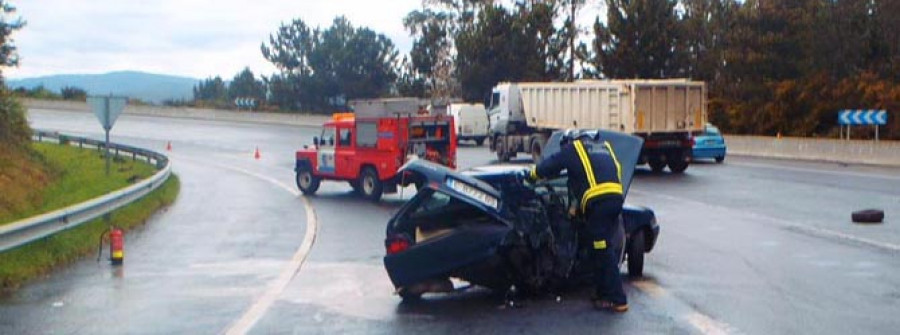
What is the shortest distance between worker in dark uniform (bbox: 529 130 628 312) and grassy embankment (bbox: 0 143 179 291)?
5.95m

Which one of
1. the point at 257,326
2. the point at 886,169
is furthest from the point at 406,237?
the point at 886,169

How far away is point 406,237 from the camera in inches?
431

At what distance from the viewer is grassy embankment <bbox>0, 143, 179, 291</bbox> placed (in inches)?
554

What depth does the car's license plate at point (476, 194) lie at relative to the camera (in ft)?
34.8

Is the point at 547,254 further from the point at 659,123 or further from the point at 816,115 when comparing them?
the point at 816,115

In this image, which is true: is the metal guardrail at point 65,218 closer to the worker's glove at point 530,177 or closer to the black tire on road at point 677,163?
the worker's glove at point 530,177

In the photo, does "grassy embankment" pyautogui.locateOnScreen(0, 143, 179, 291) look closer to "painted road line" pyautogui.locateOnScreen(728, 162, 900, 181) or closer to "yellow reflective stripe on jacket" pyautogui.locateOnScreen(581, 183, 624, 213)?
"yellow reflective stripe on jacket" pyautogui.locateOnScreen(581, 183, 624, 213)

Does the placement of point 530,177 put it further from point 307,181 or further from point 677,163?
point 677,163

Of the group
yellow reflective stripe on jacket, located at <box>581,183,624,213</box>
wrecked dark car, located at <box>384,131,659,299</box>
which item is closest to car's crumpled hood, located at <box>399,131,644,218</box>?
wrecked dark car, located at <box>384,131,659,299</box>

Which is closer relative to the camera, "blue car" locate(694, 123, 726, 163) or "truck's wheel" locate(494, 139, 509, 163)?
"blue car" locate(694, 123, 726, 163)

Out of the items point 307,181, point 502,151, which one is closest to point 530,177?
point 307,181

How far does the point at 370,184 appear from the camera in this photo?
83.5 ft

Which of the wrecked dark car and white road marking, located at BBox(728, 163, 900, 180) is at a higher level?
the wrecked dark car

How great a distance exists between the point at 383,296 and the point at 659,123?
76.2 feet
